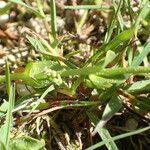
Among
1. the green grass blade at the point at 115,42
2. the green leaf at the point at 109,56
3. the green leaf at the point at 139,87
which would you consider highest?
the green grass blade at the point at 115,42

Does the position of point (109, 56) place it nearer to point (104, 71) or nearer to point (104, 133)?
point (104, 71)

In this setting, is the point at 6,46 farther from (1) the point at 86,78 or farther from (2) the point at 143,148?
(2) the point at 143,148

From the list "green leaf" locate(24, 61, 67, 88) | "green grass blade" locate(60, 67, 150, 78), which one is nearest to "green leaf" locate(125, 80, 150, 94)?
"green grass blade" locate(60, 67, 150, 78)

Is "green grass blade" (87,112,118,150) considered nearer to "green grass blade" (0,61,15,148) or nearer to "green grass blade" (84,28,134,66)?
"green grass blade" (84,28,134,66)

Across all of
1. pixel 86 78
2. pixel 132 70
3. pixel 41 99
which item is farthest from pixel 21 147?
pixel 132 70

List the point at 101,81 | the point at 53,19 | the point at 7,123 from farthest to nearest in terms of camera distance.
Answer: the point at 53,19
the point at 101,81
the point at 7,123

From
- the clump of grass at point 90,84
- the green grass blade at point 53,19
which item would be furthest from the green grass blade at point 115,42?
the green grass blade at point 53,19

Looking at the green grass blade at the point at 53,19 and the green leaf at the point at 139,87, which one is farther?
the green grass blade at the point at 53,19

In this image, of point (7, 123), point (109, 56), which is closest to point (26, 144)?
point (7, 123)

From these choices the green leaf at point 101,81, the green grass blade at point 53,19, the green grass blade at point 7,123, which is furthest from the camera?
A: the green grass blade at point 53,19

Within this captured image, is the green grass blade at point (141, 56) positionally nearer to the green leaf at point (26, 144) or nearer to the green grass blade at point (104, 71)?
the green grass blade at point (104, 71)
